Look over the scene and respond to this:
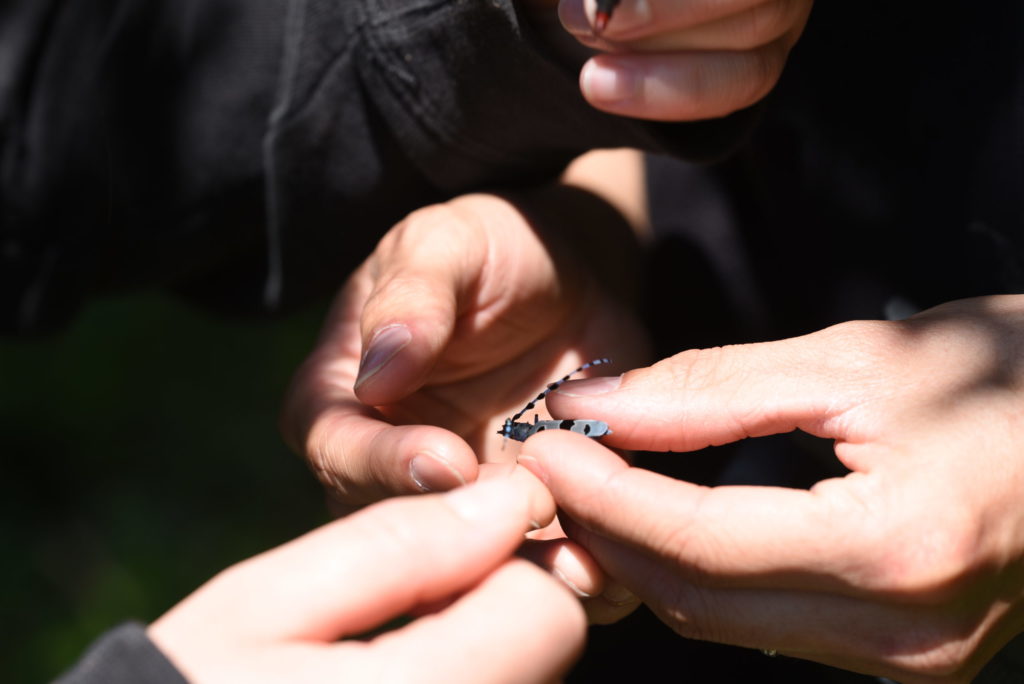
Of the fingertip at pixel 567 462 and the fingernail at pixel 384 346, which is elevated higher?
the fingernail at pixel 384 346

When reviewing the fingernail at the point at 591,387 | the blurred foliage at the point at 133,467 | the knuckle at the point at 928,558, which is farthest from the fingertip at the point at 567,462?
the blurred foliage at the point at 133,467

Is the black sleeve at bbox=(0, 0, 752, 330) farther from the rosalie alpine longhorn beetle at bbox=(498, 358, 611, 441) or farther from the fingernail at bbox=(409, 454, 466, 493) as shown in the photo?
the fingernail at bbox=(409, 454, 466, 493)

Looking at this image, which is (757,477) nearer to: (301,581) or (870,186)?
(870,186)

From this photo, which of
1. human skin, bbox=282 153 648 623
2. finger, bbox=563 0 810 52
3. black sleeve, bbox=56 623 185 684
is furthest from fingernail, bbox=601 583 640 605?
finger, bbox=563 0 810 52

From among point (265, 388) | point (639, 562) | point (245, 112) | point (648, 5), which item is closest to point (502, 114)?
point (648, 5)

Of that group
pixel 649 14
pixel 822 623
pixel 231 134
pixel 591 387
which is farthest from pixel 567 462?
pixel 231 134

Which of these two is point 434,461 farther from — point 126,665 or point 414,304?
point 126,665

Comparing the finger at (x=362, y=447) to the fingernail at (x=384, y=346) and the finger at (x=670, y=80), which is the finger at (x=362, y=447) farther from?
the finger at (x=670, y=80)
